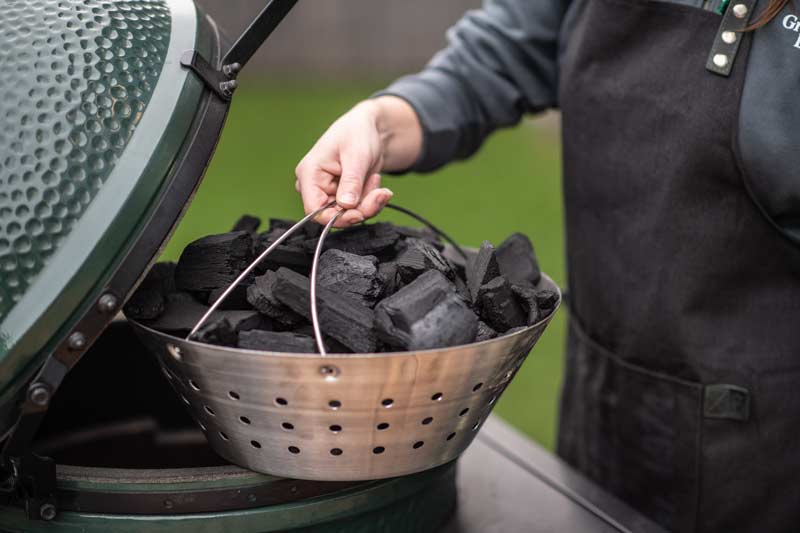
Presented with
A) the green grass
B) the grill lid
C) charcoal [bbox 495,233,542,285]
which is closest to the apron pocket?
charcoal [bbox 495,233,542,285]

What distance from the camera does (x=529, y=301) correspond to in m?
0.84

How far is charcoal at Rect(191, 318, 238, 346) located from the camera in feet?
2.41

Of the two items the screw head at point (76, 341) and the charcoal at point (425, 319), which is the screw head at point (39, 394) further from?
the charcoal at point (425, 319)

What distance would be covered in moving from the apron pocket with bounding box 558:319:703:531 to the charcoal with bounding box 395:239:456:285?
46 centimetres

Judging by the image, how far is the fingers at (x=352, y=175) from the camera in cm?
87

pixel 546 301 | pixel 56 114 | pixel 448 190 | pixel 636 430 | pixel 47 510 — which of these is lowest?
pixel 448 190

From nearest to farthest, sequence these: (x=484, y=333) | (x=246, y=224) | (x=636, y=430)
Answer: (x=484, y=333)
(x=246, y=224)
(x=636, y=430)

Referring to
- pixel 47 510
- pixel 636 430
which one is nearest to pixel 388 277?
pixel 47 510

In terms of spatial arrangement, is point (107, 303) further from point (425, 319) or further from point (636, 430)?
point (636, 430)

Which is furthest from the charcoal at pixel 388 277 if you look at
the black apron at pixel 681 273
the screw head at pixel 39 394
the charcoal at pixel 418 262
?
the black apron at pixel 681 273

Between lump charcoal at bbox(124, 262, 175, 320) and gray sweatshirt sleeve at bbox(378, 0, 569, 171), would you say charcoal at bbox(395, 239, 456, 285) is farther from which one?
gray sweatshirt sleeve at bbox(378, 0, 569, 171)

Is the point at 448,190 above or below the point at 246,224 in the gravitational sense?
below

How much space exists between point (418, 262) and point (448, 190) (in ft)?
12.2

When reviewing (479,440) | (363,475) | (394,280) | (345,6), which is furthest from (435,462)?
(345,6)
